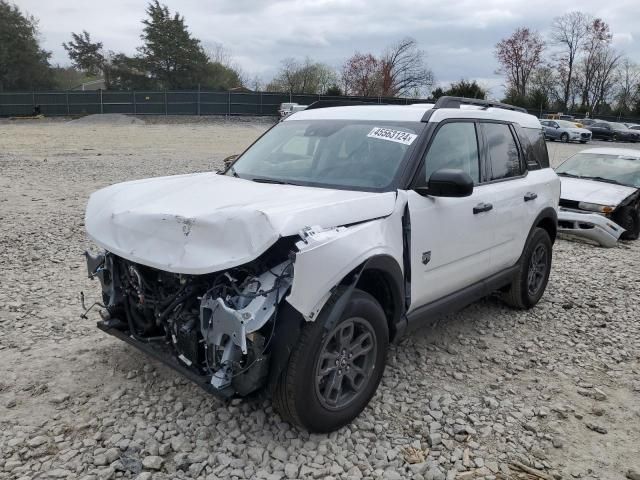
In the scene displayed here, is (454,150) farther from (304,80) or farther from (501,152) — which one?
(304,80)

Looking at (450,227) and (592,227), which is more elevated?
(450,227)

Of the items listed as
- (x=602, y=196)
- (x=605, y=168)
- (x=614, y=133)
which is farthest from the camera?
(x=614, y=133)

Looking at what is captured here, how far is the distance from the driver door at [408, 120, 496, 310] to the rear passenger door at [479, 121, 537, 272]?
12 centimetres

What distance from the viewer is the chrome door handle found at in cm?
407

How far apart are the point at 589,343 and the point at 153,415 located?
369 cm

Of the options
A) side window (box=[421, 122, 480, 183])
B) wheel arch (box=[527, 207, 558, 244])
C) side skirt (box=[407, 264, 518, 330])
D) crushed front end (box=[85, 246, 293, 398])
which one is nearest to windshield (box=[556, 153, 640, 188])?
wheel arch (box=[527, 207, 558, 244])

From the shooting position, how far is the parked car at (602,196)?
843 centimetres

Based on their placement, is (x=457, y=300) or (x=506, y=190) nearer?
(x=457, y=300)

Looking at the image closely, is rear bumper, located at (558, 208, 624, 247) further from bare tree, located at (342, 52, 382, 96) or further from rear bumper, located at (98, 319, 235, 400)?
bare tree, located at (342, 52, 382, 96)

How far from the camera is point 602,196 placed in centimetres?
882

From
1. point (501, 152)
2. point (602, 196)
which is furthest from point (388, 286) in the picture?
point (602, 196)

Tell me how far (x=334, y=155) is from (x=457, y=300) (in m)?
1.42

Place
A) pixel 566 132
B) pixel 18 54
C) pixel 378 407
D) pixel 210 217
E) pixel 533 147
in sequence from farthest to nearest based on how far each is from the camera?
pixel 18 54 → pixel 566 132 → pixel 533 147 → pixel 378 407 → pixel 210 217

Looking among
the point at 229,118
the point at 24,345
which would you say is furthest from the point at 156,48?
the point at 24,345
